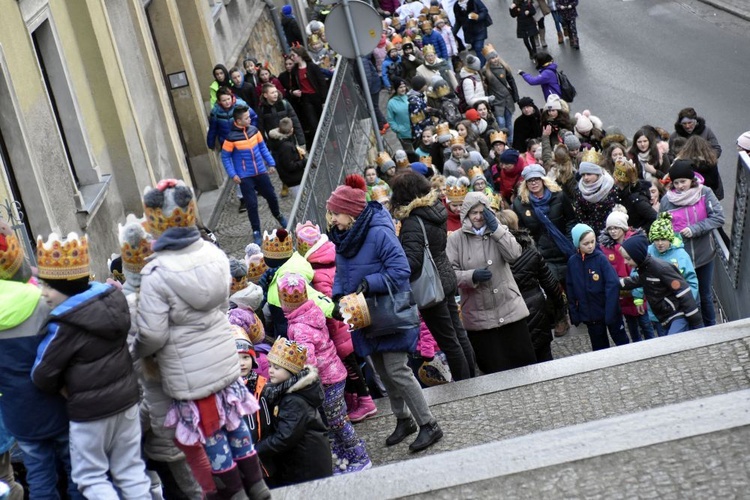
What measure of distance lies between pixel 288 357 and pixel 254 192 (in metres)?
8.41

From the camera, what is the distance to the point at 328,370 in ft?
28.3

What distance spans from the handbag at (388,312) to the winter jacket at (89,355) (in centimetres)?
224

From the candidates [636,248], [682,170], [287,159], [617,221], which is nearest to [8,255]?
[636,248]

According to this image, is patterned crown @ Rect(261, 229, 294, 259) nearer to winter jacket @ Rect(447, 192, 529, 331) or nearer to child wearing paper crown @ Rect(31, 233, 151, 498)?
winter jacket @ Rect(447, 192, 529, 331)

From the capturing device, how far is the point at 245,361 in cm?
800

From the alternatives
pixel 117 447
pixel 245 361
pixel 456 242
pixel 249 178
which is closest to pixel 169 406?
pixel 117 447

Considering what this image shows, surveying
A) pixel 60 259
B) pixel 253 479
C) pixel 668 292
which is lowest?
pixel 668 292

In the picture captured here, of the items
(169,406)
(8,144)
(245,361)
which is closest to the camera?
(169,406)

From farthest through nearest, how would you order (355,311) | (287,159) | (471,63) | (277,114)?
(471,63) < (277,114) < (287,159) < (355,311)

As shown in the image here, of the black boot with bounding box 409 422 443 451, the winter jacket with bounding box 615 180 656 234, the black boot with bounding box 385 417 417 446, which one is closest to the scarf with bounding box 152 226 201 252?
the black boot with bounding box 409 422 443 451

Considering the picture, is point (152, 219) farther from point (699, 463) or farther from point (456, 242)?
point (456, 242)

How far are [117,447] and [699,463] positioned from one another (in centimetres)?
296

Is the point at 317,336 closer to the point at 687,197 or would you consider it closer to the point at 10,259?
the point at 10,259

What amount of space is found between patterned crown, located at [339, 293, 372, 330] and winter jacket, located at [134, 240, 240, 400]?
1358 millimetres
